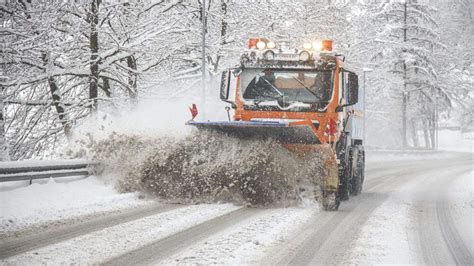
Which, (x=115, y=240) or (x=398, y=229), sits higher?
(x=115, y=240)

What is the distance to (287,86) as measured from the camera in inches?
404

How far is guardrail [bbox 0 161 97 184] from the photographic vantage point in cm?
884

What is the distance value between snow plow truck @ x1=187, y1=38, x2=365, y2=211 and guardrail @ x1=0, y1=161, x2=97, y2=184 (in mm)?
2692

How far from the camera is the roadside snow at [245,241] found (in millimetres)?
5371

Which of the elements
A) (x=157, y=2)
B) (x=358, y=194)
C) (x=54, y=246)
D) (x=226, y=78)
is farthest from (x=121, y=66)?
(x=54, y=246)

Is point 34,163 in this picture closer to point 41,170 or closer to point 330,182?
point 41,170

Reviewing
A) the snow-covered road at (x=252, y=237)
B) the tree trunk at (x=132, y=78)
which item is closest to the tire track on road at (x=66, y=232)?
the snow-covered road at (x=252, y=237)

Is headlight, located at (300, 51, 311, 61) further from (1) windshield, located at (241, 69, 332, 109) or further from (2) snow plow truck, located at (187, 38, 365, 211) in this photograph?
(1) windshield, located at (241, 69, 332, 109)

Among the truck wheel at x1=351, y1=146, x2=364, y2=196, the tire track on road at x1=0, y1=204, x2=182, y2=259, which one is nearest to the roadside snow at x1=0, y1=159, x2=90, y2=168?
the tire track on road at x1=0, y1=204, x2=182, y2=259

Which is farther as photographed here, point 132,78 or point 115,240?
point 132,78

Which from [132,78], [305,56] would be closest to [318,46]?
[305,56]

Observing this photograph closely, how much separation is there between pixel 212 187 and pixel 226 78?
2.26 m

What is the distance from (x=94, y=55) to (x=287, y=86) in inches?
323

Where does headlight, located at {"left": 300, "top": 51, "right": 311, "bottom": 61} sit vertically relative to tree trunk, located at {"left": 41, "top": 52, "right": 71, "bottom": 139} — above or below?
above
